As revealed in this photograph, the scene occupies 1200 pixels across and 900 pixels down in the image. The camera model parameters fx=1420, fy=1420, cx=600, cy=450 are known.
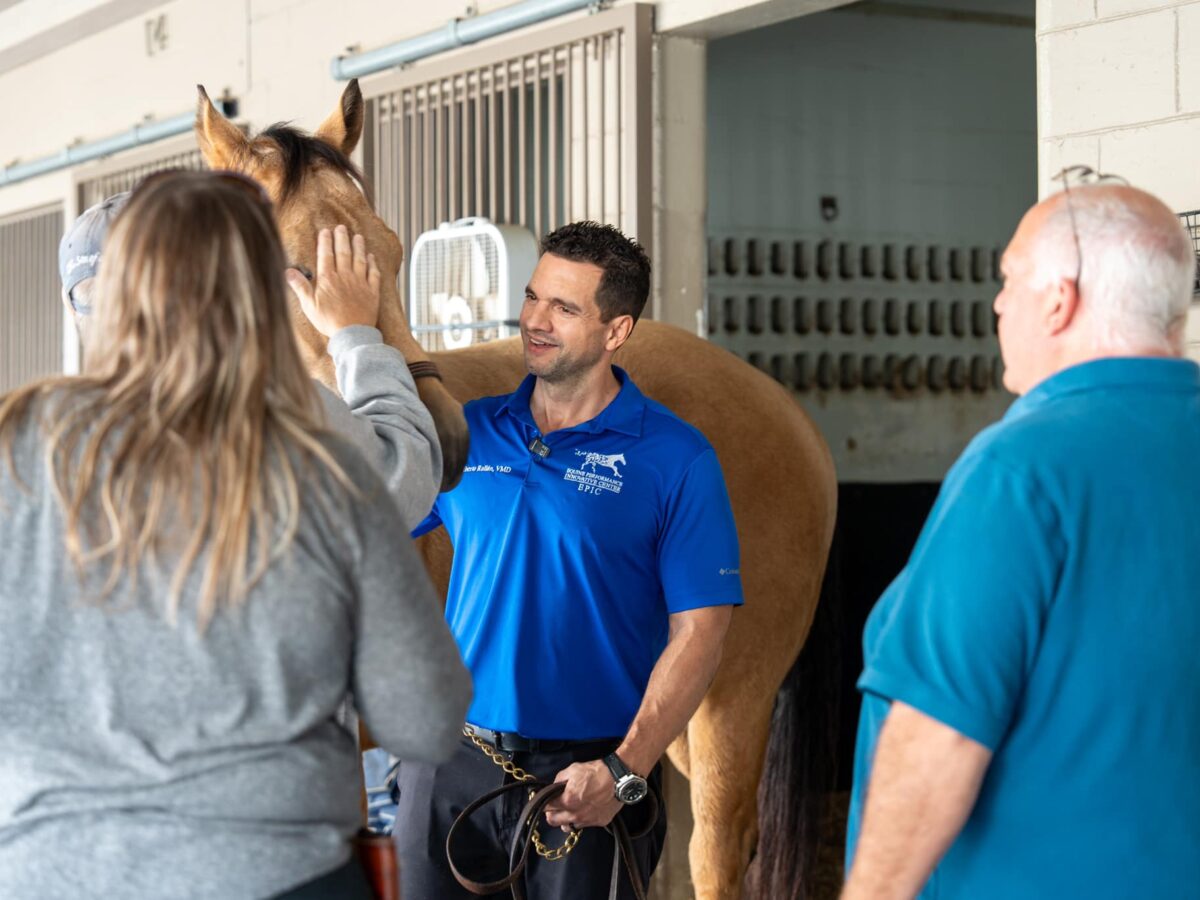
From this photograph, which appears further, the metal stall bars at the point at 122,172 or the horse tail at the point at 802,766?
the metal stall bars at the point at 122,172

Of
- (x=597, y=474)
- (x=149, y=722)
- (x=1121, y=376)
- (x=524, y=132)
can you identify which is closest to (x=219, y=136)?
(x=597, y=474)

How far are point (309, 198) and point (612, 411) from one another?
55 cm

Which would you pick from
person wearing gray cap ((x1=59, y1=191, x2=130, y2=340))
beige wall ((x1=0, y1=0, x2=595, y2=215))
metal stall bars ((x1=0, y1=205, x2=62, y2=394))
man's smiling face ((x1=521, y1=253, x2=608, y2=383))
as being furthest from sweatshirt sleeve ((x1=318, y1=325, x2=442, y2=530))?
→ metal stall bars ((x1=0, y1=205, x2=62, y2=394))

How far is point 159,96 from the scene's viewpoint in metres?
6.16

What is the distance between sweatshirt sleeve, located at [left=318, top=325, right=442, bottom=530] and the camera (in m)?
1.47

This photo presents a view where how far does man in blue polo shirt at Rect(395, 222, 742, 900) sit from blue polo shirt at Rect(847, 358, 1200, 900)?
85 cm

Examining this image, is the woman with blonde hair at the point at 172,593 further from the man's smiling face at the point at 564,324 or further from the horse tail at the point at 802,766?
the horse tail at the point at 802,766

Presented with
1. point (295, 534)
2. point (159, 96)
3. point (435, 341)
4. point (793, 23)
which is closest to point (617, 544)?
point (295, 534)

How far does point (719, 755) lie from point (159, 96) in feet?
14.5

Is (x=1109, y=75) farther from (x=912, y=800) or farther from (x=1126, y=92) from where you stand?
(x=912, y=800)

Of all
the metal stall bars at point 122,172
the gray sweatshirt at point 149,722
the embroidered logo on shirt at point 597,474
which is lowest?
the gray sweatshirt at point 149,722

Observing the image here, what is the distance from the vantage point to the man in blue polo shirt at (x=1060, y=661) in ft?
3.84

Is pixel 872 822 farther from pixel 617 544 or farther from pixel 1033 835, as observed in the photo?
pixel 617 544

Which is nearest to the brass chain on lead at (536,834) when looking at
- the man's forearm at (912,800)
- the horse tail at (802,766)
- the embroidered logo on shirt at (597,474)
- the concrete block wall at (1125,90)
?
the embroidered logo on shirt at (597,474)
